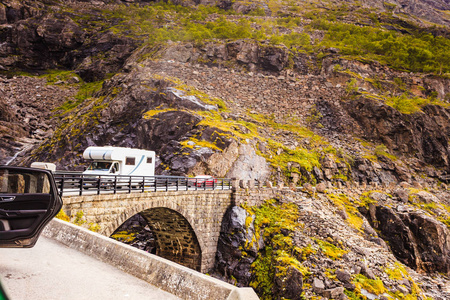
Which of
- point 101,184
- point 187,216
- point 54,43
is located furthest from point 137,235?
point 54,43

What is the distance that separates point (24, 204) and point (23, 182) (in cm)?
40

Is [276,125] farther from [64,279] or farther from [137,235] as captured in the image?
[64,279]

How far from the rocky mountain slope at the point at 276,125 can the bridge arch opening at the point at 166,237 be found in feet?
7.67

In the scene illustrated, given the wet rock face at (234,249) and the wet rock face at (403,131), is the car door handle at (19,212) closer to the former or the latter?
the wet rock face at (234,249)

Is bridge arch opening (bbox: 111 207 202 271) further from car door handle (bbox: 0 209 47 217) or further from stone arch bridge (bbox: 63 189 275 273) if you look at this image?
car door handle (bbox: 0 209 47 217)

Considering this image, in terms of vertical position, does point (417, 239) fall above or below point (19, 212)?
below

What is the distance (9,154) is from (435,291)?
47.4m

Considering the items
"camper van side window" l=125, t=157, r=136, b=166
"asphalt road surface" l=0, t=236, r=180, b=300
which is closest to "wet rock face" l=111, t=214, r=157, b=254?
"camper van side window" l=125, t=157, r=136, b=166

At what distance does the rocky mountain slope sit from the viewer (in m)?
19.3

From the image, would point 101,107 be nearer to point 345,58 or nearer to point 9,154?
point 9,154

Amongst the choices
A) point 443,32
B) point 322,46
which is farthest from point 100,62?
point 443,32

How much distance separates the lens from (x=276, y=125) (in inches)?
1543

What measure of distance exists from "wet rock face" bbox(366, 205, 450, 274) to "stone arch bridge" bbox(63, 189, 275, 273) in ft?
35.1

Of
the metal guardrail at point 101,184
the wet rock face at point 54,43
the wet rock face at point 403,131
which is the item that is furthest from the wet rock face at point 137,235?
the wet rock face at point 54,43
